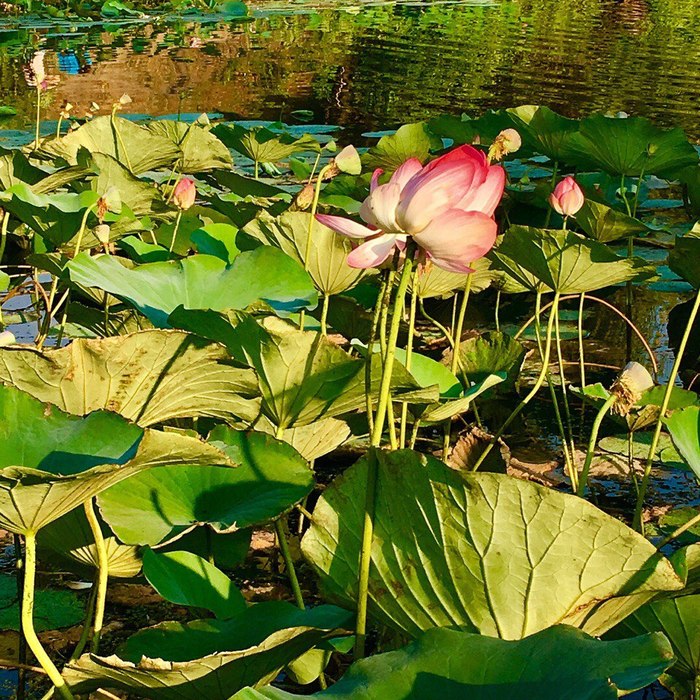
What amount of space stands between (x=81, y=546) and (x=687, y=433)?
704 millimetres

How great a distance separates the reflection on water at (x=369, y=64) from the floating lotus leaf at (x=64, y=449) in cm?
432

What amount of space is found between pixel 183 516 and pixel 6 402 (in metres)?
0.28

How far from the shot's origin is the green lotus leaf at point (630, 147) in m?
2.41

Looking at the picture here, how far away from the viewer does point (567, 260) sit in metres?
1.69

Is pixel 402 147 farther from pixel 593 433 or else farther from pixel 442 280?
pixel 593 433

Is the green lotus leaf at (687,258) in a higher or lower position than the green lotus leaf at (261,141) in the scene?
higher

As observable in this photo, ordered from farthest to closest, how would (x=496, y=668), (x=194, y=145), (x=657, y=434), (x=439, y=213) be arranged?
(x=194, y=145) → (x=657, y=434) → (x=439, y=213) → (x=496, y=668)

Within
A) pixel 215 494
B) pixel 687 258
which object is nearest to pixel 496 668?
pixel 215 494

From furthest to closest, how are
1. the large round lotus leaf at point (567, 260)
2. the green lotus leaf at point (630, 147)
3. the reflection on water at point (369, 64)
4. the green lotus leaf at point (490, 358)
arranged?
1. the reflection on water at point (369, 64)
2. the green lotus leaf at point (630, 147)
3. the green lotus leaf at point (490, 358)
4. the large round lotus leaf at point (567, 260)

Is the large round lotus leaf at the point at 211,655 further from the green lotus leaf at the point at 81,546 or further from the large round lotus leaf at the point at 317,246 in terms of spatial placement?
the large round lotus leaf at the point at 317,246

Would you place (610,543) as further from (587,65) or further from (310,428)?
(587,65)

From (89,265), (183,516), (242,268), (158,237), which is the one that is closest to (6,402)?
(183,516)

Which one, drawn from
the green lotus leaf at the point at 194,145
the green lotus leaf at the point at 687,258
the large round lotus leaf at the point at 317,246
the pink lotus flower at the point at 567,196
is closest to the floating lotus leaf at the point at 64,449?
the large round lotus leaf at the point at 317,246

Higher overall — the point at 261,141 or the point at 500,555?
the point at 500,555
